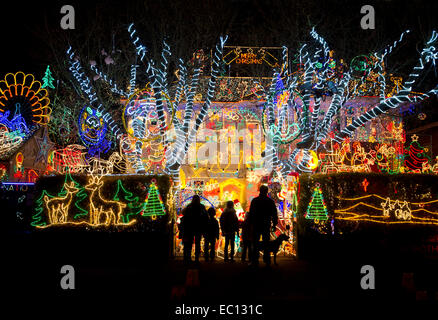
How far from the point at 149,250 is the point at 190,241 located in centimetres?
109

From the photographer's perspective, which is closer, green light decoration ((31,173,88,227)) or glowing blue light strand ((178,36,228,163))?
green light decoration ((31,173,88,227))

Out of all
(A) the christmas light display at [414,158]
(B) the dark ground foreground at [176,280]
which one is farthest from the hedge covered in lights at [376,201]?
(A) the christmas light display at [414,158]

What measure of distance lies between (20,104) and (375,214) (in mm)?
12062

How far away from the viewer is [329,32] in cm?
1365

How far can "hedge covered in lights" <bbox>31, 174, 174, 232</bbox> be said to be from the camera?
30.9ft


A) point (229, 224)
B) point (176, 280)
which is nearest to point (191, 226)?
point (229, 224)

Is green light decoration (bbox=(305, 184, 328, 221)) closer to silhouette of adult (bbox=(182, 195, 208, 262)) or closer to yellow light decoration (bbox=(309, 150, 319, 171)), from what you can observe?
silhouette of adult (bbox=(182, 195, 208, 262))

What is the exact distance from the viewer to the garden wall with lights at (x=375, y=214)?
889 cm

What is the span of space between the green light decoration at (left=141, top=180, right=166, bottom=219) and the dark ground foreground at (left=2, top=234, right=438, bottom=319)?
0.67m

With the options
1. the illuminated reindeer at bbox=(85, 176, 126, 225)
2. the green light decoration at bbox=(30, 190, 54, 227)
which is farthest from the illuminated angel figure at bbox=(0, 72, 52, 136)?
the illuminated reindeer at bbox=(85, 176, 126, 225)

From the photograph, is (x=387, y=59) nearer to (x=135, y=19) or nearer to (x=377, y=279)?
(x=135, y=19)

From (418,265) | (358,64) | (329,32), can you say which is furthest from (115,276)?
(358,64)

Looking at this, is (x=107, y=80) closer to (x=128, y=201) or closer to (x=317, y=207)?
(x=128, y=201)

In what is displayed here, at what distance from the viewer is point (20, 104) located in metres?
13.2
